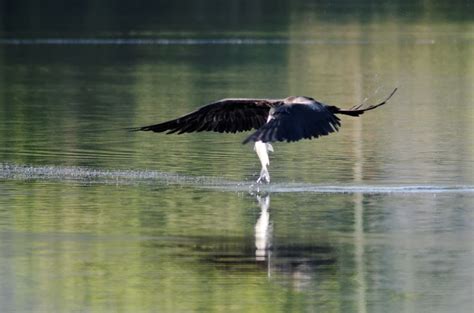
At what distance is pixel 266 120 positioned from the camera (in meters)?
18.9

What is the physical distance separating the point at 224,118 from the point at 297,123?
1.71m

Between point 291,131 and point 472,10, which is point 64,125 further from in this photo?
point 472,10

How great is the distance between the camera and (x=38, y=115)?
2920 centimetres

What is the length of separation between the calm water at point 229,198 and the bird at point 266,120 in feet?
2.12

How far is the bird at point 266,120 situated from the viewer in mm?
17094

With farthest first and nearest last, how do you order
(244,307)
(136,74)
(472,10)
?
(472,10) < (136,74) < (244,307)

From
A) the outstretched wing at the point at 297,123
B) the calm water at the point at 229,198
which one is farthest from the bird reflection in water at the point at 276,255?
the outstretched wing at the point at 297,123

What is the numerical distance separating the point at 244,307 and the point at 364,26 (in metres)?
51.8

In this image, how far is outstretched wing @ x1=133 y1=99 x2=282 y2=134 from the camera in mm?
18500

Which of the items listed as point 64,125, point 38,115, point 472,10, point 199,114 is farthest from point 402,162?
point 472,10

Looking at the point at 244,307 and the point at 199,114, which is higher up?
the point at 199,114

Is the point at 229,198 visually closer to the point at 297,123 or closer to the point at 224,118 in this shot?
the point at 224,118

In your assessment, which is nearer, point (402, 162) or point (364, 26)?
point (402, 162)

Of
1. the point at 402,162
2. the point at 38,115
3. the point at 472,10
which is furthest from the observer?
the point at 472,10
